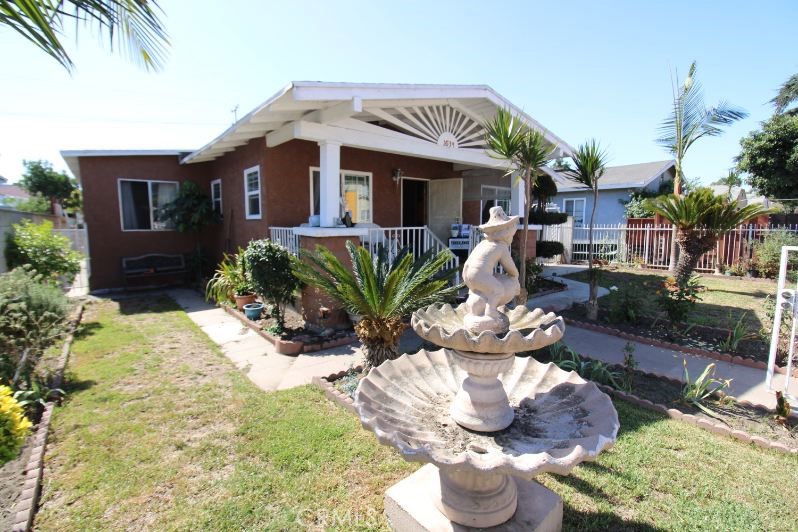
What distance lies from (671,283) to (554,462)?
6129 millimetres

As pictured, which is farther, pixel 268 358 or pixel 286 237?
pixel 286 237

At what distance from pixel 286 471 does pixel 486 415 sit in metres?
1.82

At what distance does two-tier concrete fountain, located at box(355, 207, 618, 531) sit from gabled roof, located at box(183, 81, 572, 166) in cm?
441

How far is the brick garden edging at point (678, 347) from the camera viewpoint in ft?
16.8

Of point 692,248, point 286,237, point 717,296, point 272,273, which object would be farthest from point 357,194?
point 717,296

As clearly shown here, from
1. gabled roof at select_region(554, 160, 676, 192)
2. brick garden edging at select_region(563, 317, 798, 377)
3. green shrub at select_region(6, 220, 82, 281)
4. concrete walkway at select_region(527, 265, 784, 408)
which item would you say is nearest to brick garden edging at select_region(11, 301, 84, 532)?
green shrub at select_region(6, 220, 82, 281)

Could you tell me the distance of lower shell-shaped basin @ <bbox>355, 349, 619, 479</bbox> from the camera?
5.72 feet

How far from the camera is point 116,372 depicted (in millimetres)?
5098

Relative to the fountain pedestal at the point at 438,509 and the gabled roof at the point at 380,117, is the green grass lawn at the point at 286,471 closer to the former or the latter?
the fountain pedestal at the point at 438,509

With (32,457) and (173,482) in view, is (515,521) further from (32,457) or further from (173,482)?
(32,457)

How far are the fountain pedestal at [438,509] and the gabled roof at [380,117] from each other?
5013 millimetres

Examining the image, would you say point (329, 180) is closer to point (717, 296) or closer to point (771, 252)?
point (717, 296)

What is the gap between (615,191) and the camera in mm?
20469

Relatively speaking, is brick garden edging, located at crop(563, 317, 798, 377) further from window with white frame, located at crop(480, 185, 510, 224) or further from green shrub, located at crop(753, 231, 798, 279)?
green shrub, located at crop(753, 231, 798, 279)
